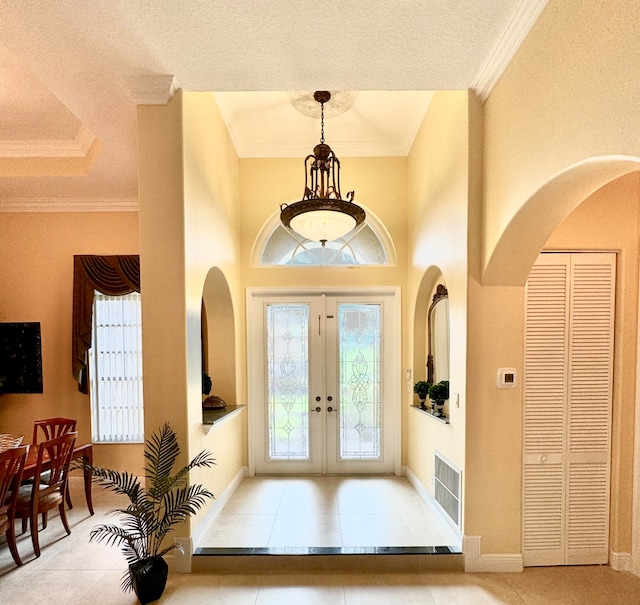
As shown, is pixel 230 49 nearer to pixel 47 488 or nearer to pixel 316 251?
pixel 316 251

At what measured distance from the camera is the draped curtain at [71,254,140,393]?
4.96 metres

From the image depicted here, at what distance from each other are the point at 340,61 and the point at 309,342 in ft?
10.5

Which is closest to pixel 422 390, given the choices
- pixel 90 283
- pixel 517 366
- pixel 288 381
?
pixel 517 366

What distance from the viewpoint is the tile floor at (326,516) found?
11.0ft

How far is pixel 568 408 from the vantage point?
315 centimetres

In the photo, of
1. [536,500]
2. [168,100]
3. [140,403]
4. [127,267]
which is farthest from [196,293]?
[536,500]

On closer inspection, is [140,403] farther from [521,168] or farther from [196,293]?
[521,168]

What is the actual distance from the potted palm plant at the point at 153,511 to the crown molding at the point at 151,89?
95.5 inches

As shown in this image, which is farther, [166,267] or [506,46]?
[166,267]

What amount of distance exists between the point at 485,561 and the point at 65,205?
5842 millimetres

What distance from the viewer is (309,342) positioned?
16.6 feet

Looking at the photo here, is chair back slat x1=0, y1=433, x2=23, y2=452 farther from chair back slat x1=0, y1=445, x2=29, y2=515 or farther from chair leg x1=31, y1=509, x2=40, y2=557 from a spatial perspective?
chair leg x1=31, y1=509, x2=40, y2=557

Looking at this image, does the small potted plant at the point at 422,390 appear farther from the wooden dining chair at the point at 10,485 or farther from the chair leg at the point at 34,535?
the chair leg at the point at 34,535

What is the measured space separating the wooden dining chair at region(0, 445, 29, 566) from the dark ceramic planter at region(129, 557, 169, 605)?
1.29 metres
